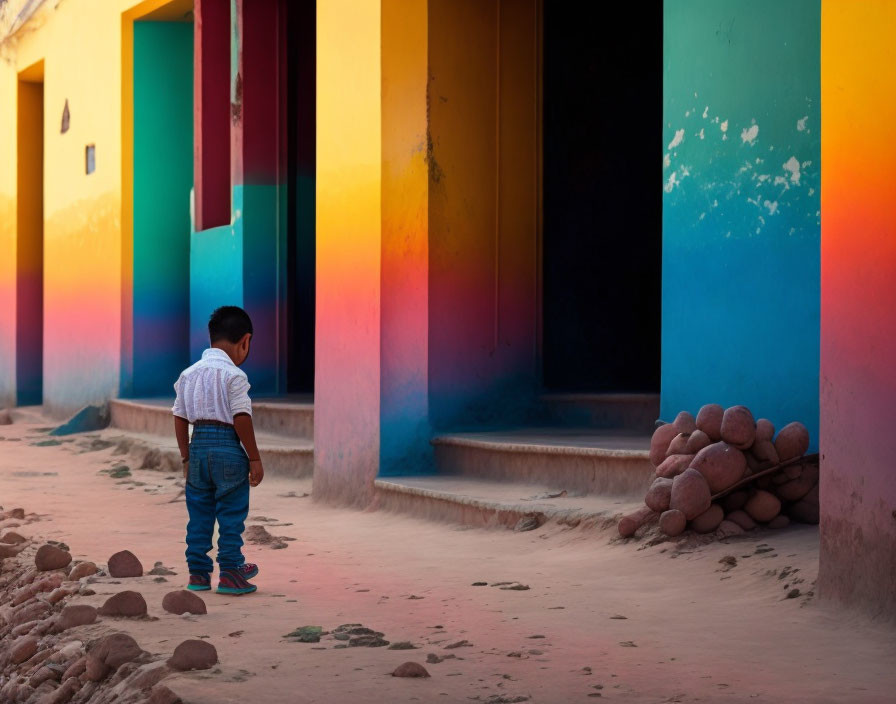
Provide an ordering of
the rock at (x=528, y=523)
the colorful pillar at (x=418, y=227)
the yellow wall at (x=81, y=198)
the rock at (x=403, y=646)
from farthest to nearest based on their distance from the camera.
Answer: the yellow wall at (x=81, y=198) → the colorful pillar at (x=418, y=227) → the rock at (x=528, y=523) → the rock at (x=403, y=646)

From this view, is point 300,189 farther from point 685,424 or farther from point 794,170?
point 685,424

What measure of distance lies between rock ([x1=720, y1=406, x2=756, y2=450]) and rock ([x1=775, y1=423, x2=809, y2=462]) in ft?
0.43

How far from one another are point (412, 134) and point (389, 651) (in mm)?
4558

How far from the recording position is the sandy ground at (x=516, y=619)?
11.5ft

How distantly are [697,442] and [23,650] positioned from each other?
9.79 ft

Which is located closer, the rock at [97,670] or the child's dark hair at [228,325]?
the rock at [97,670]

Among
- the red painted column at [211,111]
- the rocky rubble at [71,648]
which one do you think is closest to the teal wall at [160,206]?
the red painted column at [211,111]

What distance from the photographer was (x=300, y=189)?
1166 centimetres

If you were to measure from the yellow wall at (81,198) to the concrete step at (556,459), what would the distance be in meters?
6.56

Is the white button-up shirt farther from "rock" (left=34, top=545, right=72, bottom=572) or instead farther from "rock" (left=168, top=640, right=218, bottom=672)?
"rock" (left=168, top=640, right=218, bottom=672)

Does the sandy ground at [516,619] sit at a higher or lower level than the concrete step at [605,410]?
lower

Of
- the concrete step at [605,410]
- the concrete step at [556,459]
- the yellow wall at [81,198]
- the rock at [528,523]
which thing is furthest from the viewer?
the yellow wall at [81,198]

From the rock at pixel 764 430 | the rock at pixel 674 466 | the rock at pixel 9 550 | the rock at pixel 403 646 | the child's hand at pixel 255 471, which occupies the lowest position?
the rock at pixel 9 550

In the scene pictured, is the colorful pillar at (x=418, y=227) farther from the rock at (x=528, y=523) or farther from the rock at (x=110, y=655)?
the rock at (x=110, y=655)
